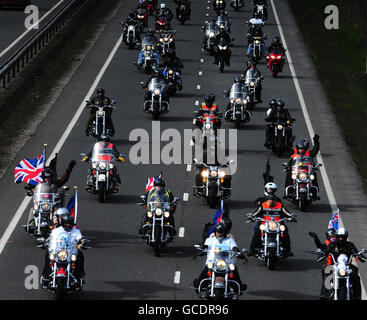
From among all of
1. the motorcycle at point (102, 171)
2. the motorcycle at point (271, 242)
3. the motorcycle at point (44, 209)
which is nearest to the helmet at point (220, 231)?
the motorcycle at point (271, 242)

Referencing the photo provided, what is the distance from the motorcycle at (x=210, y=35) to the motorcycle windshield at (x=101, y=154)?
29407 mm

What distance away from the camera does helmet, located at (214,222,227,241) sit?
2541 cm

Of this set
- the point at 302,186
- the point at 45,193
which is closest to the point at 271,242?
the point at 45,193

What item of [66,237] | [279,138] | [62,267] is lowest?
[62,267]

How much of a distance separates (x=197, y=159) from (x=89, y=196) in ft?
14.0

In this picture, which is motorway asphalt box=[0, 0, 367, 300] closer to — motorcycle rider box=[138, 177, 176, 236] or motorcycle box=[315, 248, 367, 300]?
motorcycle rider box=[138, 177, 176, 236]

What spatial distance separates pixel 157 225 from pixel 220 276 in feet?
14.8

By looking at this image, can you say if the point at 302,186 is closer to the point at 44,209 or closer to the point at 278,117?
the point at 278,117

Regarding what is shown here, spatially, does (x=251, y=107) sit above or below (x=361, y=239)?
above

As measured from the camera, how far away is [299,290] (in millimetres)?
27000

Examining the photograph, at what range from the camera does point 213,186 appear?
34156 millimetres

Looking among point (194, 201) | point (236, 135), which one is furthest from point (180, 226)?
point (236, 135)
